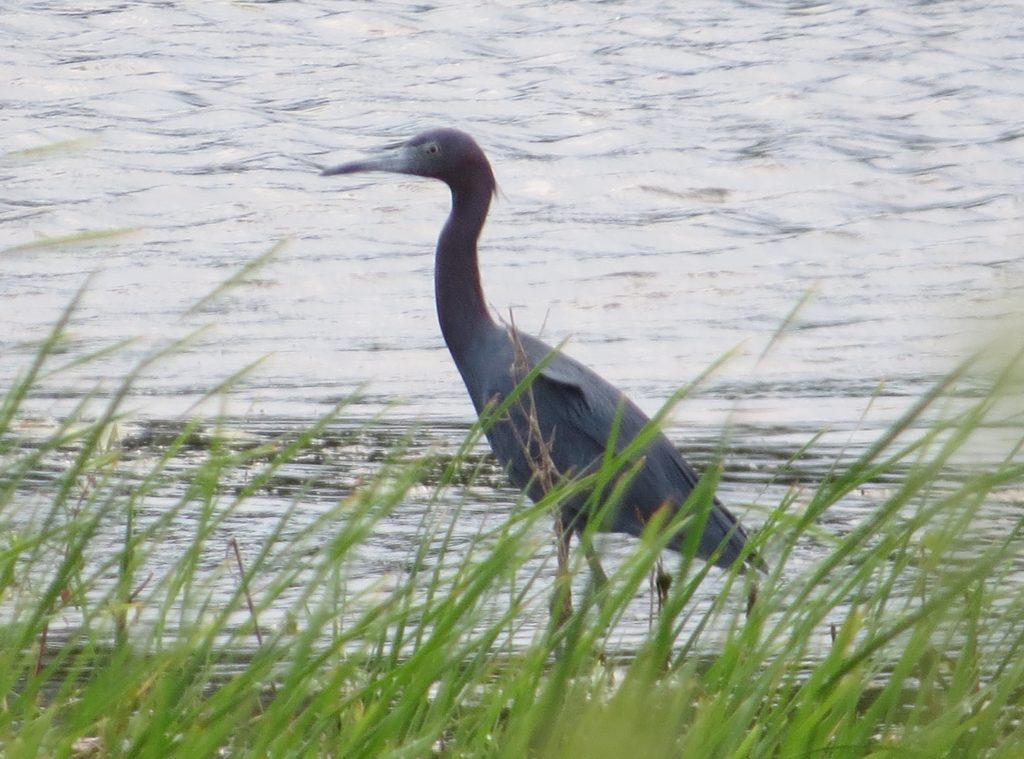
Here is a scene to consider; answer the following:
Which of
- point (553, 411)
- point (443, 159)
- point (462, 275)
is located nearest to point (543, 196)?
point (443, 159)

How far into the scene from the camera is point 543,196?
10.3 meters

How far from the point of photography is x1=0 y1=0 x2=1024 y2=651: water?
6891 millimetres

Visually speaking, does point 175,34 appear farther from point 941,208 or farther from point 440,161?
point 440,161

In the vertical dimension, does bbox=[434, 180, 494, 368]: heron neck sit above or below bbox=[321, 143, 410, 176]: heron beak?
below

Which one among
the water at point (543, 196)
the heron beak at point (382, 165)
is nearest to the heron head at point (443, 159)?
the heron beak at point (382, 165)

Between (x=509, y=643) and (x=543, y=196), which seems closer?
(x=509, y=643)

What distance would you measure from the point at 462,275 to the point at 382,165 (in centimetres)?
41

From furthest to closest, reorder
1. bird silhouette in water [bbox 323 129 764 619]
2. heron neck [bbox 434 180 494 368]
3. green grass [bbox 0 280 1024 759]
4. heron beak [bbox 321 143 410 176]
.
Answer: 1. heron beak [bbox 321 143 410 176]
2. heron neck [bbox 434 180 494 368]
3. bird silhouette in water [bbox 323 129 764 619]
4. green grass [bbox 0 280 1024 759]

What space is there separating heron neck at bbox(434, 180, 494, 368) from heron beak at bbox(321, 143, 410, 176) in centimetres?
17

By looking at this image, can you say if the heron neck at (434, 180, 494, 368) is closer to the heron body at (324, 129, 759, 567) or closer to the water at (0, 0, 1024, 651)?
the heron body at (324, 129, 759, 567)

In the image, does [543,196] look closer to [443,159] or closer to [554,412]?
[443,159]

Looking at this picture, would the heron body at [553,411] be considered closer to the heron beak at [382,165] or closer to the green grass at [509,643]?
the heron beak at [382,165]

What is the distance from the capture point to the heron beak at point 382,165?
5504 mm

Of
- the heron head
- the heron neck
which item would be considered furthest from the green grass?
the heron head
